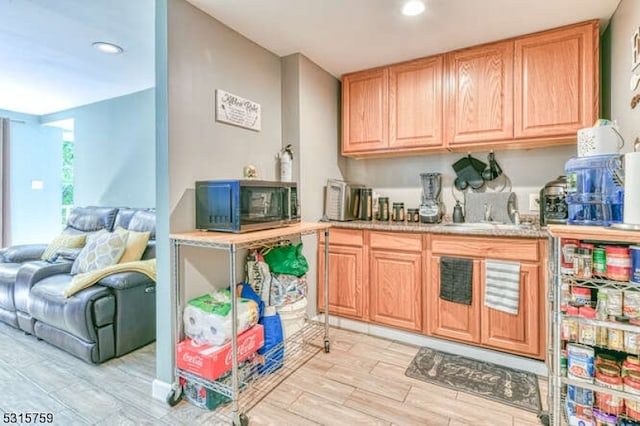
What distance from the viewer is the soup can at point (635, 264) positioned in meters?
1.21

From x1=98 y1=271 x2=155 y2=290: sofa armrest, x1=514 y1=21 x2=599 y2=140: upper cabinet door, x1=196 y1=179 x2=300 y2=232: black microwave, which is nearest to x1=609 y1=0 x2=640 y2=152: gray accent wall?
x1=514 y1=21 x2=599 y2=140: upper cabinet door

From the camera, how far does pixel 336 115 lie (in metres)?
3.14

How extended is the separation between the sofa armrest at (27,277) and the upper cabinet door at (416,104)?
304 cm

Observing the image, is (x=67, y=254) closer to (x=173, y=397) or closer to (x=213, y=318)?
(x=173, y=397)

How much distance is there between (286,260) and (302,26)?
1586 mm

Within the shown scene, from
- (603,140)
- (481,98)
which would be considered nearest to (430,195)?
(481,98)

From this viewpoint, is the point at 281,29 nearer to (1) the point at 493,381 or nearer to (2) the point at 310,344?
(2) the point at 310,344

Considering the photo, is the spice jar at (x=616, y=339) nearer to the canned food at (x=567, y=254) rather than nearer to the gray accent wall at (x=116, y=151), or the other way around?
the canned food at (x=567, y=254)

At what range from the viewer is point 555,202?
83.7 inches

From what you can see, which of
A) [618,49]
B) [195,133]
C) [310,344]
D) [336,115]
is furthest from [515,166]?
[195,133]

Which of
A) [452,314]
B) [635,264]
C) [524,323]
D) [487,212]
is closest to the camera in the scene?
[635,264]

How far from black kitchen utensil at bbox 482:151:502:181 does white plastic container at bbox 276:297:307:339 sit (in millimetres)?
1805

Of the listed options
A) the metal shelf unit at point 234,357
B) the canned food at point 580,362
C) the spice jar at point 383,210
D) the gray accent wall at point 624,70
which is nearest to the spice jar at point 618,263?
the canned food at point 580,362

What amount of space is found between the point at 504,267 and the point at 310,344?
1496 millimetres
